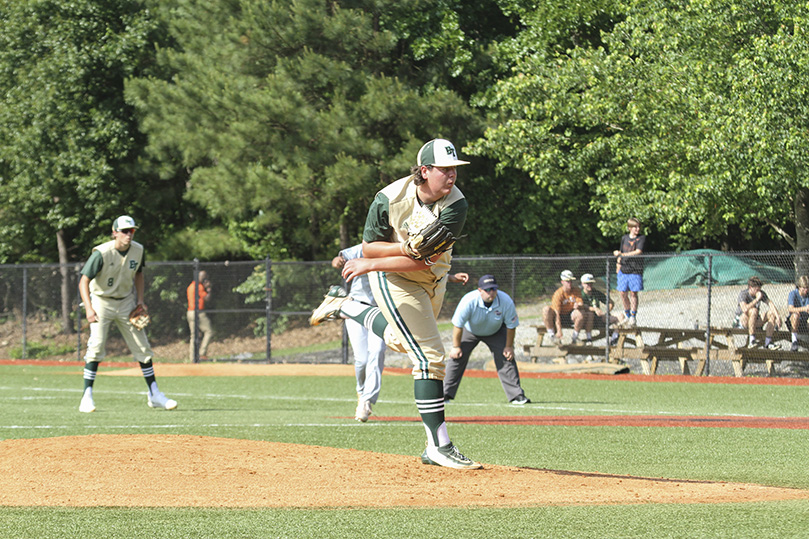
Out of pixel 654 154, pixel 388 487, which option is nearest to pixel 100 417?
pixel 388 487

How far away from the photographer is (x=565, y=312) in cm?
2061

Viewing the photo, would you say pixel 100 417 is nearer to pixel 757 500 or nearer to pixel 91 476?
pixel 91 476

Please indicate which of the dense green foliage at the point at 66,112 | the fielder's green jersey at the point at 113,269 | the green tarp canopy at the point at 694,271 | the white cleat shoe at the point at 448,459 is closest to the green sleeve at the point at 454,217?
the white cleat shoe at the point at 448,459

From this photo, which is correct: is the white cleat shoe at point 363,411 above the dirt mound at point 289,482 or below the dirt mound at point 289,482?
below

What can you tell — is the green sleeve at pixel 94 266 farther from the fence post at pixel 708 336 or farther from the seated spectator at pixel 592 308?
the fence post at pixel 708 336

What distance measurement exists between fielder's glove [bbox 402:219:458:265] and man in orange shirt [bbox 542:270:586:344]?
14508 millimetres

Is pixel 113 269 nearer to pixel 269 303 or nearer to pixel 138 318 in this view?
pixel 138 318

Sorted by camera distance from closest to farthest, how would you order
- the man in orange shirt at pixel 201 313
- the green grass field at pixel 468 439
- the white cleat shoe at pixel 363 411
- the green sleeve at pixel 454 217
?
the green grass field at pixel 468 439 < the green sleeve at pixel 454 217 < the white cleat shoe at pixel 363 411 < the man in orange shirt at pixel 201 313

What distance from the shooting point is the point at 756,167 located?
18.3 m

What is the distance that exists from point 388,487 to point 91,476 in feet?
6.82

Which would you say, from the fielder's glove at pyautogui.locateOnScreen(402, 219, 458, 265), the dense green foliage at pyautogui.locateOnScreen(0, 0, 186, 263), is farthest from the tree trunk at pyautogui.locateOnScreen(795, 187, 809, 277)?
the dense green foliage at pyautogui.locateOnScreen(0, 0, 186, 263)

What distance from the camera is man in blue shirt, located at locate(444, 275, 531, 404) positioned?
1283 centimetres

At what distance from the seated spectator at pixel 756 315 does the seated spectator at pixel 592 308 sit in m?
2.90

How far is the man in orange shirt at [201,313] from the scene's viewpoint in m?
25.7
